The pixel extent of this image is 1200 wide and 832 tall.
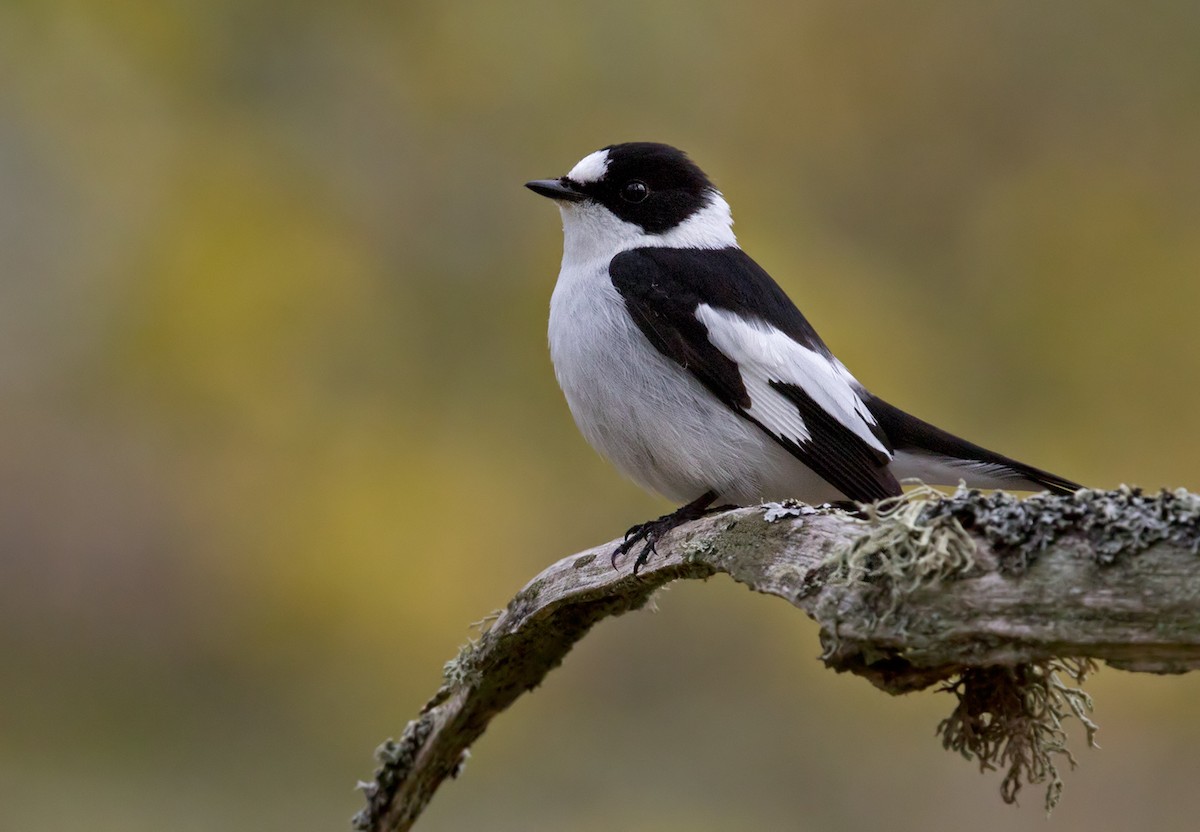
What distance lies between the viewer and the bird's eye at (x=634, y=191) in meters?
4.22

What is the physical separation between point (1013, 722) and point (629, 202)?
2.50 metres

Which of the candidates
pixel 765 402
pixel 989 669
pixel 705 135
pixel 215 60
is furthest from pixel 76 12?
pixel 989 669

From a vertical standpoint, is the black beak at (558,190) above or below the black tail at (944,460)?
above

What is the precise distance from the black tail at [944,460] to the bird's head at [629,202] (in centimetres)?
92

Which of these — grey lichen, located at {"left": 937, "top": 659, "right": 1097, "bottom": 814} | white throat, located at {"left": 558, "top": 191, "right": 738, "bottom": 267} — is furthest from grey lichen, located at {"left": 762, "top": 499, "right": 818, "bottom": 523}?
white throat, located at {"left": 558, "top": 191, "right": 738, "bottom": 267}

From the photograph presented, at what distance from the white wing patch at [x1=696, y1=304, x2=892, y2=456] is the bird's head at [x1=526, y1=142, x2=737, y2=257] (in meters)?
0.57

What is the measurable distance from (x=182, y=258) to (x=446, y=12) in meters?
2.19

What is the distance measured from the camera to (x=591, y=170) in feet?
13.8

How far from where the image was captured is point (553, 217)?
703 centimetres

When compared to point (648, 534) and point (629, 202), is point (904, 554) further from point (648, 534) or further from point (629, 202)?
point (629, 202)

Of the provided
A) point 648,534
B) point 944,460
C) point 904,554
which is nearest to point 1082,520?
point 904,554

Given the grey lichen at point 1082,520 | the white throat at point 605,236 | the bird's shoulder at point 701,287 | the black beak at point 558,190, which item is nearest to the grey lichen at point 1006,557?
the grey lichen at point 1082,520

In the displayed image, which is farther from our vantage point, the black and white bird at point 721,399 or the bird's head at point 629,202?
the bird's head at point 629,202

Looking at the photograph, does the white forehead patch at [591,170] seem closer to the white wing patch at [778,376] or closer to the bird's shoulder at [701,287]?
the bird's shoulder at [701,287]
